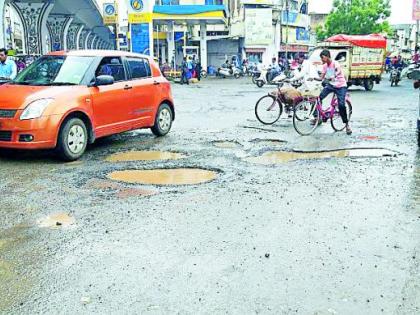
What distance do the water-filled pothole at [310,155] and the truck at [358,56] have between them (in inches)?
587

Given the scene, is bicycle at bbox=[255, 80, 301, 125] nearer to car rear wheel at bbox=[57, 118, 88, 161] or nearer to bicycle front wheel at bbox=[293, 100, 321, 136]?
bicycle front wheel at bbox=[293, 100, 321, 136]

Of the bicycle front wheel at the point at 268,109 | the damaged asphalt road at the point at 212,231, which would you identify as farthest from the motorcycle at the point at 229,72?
the damaged asphalt road at the point at 212,231

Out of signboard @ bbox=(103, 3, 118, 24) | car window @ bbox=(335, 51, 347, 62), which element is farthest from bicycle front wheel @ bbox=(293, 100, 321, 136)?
signboard @ bbox=(103, 3, 118, 24)

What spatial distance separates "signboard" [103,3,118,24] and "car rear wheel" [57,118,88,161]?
30.2 metres

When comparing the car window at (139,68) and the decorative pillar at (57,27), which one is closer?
the car window at (139,68)

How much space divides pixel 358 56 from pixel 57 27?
23.6m

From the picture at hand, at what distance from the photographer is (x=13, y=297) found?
11.3 ft

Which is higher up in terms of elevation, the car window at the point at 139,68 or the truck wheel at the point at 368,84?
the car window at the point at 139,68

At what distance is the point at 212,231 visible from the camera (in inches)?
187


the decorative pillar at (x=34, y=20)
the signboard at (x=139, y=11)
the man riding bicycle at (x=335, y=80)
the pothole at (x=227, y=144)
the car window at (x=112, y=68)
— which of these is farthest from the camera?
the decorative pillar at (x=34, y=20)

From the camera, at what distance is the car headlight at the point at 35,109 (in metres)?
7.28

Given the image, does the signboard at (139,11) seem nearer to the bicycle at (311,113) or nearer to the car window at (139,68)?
the bicycle at (311,113)

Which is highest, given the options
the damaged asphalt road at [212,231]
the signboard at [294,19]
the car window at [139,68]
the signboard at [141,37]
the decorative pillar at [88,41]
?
the signboard at [294,19]

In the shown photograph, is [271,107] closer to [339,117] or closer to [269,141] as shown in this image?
[339,117]
